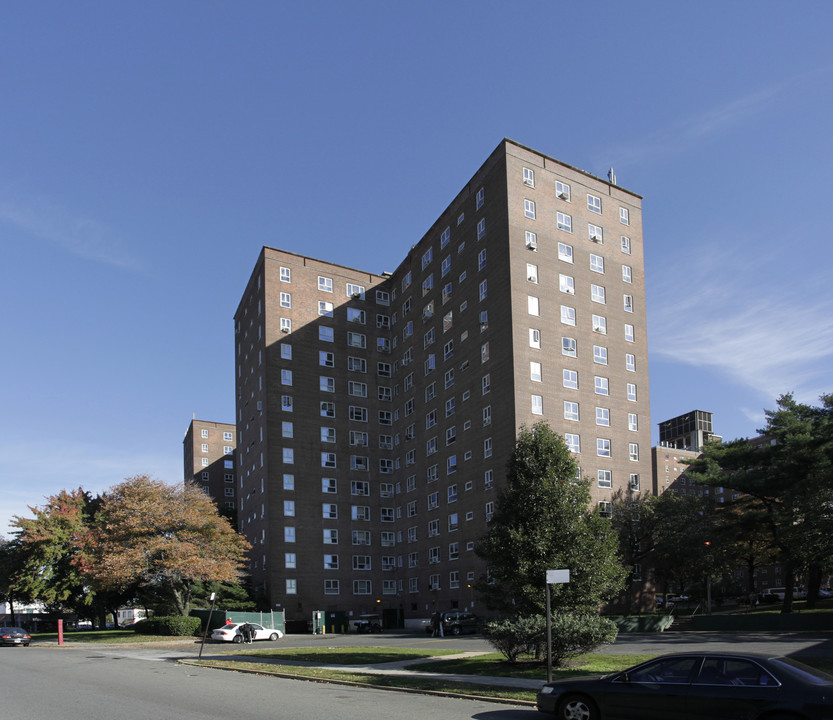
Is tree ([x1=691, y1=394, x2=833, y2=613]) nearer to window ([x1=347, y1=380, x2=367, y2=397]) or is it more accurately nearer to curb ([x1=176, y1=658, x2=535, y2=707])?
curb ([x1=176, y1=658, x2=535, y2=707])

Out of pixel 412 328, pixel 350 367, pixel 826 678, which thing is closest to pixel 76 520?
pixel 350 367

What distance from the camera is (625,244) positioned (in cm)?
6303

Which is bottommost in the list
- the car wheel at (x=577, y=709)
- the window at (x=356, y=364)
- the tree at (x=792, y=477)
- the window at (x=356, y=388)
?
the car wheel at (x=577, y=709)

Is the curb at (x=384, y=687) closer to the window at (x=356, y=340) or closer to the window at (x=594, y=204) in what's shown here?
the window at (x=594, y=204)

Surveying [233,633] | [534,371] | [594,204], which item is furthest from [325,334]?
[233,633]

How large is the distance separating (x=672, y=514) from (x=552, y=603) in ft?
93.6

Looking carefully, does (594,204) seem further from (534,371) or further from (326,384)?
(326,384)

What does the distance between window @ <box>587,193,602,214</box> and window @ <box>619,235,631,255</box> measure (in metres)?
3.14

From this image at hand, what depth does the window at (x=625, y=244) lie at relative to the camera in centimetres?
6272

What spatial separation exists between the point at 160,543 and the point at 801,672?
161 ft

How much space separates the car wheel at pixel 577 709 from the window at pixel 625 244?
54.4m

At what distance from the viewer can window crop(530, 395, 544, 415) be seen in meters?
53.5

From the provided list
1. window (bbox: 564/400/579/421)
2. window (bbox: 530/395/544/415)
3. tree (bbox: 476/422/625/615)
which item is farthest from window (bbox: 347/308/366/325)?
tree (bbox: 476/422/625/615)

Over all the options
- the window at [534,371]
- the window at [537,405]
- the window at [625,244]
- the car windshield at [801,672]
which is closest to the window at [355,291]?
the window at [625,244]
